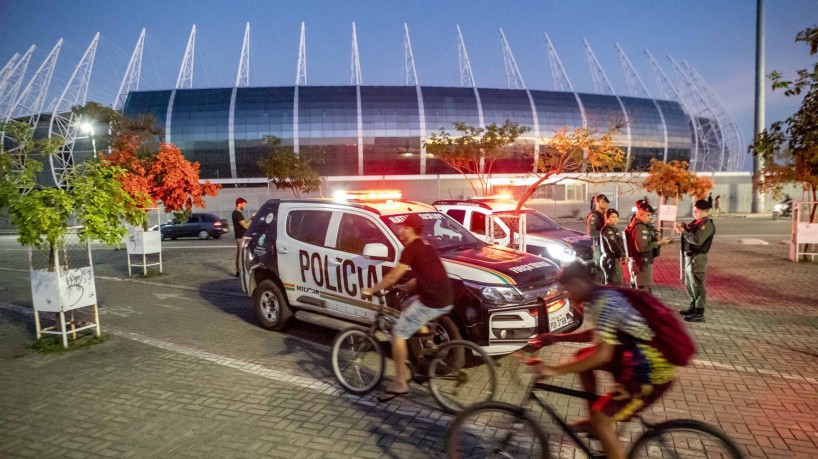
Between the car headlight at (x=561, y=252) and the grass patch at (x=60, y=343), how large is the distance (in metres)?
8.17

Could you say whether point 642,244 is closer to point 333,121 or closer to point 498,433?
point 498,433

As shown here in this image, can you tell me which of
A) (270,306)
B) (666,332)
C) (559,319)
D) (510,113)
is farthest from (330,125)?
(666,332)

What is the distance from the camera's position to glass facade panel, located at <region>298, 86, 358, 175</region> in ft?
183

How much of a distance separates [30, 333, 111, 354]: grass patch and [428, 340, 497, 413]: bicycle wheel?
530 centimetres

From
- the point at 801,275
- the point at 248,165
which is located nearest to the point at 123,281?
the point at 801,275

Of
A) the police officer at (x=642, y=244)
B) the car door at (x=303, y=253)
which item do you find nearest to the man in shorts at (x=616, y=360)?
the car door at (x=303, y=253)

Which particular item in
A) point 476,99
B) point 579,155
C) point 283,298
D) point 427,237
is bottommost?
point 283,298

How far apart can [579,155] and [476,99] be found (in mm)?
47081

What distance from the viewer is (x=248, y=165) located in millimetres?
56938

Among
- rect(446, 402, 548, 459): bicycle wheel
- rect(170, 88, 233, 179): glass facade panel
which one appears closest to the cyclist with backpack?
rect(446, 402, 548, 459): bicycle wheel

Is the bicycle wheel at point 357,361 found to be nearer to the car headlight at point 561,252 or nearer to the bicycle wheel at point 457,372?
the bicycle wheel at point 457,372

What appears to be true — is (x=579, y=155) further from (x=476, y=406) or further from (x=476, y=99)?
(x=476, y=99)

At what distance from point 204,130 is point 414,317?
57.5 meters

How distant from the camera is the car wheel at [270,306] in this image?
7.24 meters
